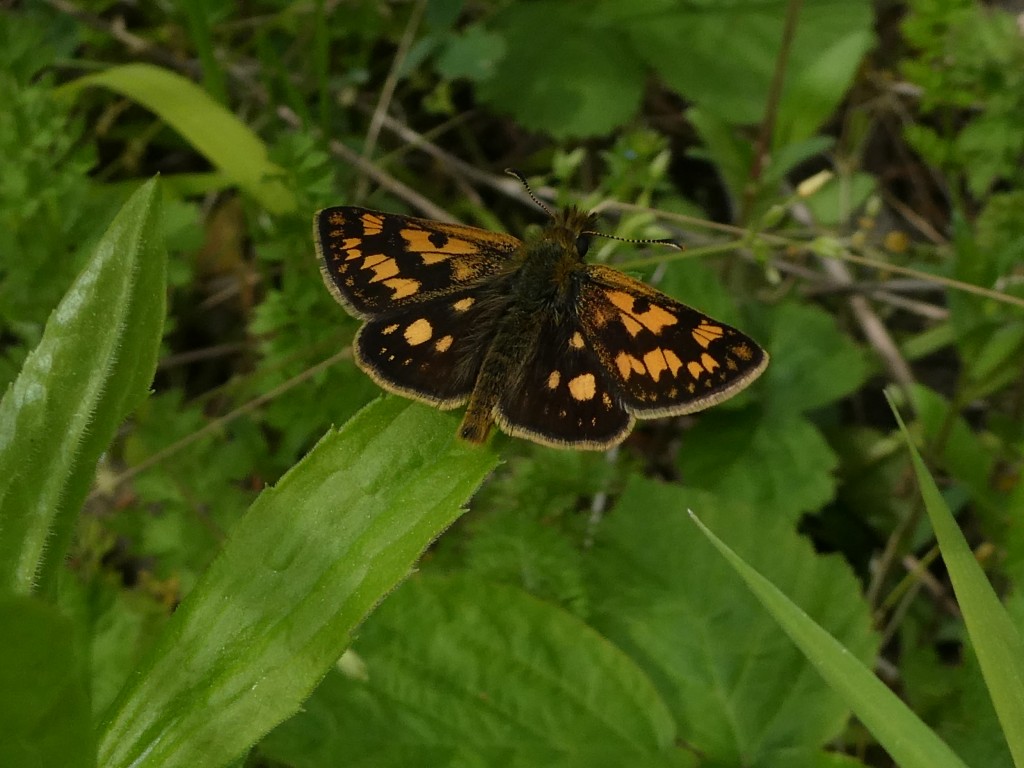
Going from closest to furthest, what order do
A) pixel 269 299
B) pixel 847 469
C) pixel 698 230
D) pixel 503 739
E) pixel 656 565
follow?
pixel 503 739 < pixel 656 565 < pixel 269 299 < pixel 847 469 < pixel 698 230

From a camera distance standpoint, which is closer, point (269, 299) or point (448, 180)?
point (269, 299)

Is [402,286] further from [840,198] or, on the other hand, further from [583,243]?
[840,198]

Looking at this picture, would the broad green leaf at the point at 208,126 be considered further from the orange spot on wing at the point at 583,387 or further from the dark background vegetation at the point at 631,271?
the orange spot on wing at the point at 583,387

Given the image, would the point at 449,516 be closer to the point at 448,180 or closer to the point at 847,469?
the point at 847,469

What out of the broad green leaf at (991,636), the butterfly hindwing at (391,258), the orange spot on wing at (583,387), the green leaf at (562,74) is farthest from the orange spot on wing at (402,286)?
the green leaf at (562,74)

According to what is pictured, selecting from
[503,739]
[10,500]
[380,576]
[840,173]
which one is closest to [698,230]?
[840,173]

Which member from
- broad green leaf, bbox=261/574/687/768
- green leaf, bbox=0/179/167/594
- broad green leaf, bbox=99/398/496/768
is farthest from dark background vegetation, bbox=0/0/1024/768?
green leaf, bbox=0/179/167/594
